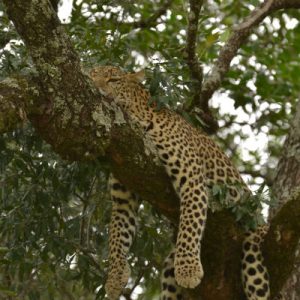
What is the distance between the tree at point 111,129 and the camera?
16.8 feet

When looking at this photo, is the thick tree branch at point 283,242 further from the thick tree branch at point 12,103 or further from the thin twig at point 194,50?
the thick tree branch at point 12,103

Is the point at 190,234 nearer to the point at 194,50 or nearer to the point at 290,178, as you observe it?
the point at 290,178

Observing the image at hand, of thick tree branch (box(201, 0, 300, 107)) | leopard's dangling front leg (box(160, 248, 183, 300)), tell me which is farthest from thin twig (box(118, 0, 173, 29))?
leopard's dangling front leg (box(160, 248, 183, 300))

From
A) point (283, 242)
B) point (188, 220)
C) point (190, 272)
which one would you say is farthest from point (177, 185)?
point (283, 242)

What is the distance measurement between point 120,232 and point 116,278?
428 mm

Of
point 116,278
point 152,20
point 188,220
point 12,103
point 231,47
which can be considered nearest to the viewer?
point 12,103

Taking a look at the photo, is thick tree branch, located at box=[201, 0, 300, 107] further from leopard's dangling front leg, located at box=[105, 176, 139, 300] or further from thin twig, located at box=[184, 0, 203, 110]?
leopard's dangling front leg, located at box=[105, 176, 139, 300]

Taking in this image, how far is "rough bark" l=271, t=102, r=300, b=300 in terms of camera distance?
6742 millimetres

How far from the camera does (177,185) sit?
6129 millimetres

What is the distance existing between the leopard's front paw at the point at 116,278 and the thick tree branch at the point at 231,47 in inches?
73.8

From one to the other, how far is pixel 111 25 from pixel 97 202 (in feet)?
6.12

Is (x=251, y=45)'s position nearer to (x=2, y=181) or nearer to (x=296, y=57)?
(x=296, y=57)

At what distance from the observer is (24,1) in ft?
15.8

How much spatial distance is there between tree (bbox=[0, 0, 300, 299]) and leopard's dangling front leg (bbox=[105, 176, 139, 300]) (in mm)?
325
